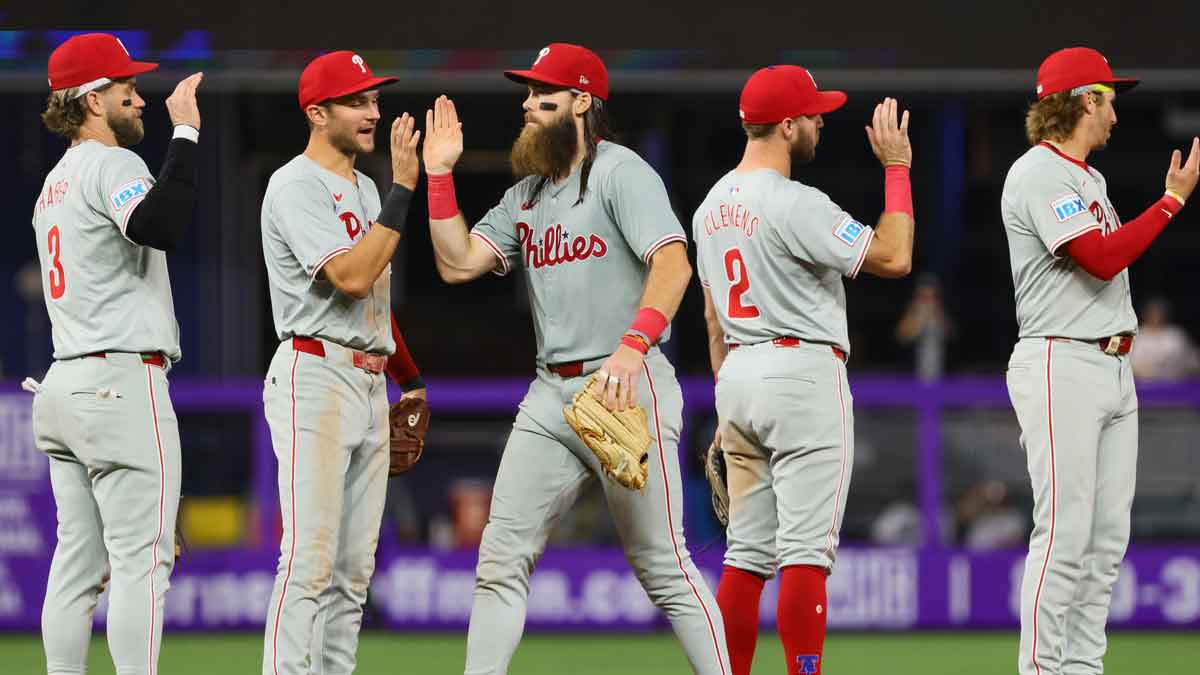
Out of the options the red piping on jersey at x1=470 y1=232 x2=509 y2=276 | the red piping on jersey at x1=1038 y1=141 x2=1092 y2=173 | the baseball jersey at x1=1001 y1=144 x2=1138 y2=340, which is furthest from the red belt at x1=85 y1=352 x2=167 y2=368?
the red piping on jersey at x1=1038 y1=141 x2=1092 y2=173

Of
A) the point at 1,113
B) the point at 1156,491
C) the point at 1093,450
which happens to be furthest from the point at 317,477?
the point at 1,113

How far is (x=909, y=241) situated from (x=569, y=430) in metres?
1.13

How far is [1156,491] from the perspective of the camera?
9789 mm

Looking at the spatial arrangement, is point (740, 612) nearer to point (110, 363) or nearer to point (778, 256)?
point (778, 256)

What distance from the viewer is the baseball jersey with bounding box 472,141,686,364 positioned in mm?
5016

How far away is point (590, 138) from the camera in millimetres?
5156

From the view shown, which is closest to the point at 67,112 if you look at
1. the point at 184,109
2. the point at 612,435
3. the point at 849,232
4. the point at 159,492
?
the point at 184,109

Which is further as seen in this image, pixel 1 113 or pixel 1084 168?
pixel 1 113

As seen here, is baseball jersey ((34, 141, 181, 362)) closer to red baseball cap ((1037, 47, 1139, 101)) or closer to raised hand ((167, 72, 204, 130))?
raised hand ((167, 72, 204, 130))

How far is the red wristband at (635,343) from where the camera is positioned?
15.6 feet

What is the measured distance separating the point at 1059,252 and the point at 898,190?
536 mm

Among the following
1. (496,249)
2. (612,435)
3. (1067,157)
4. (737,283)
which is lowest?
(612,435)

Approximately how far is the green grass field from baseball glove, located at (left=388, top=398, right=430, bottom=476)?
2296 millimetres

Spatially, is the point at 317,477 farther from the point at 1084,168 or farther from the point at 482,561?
the point at 1084,168
